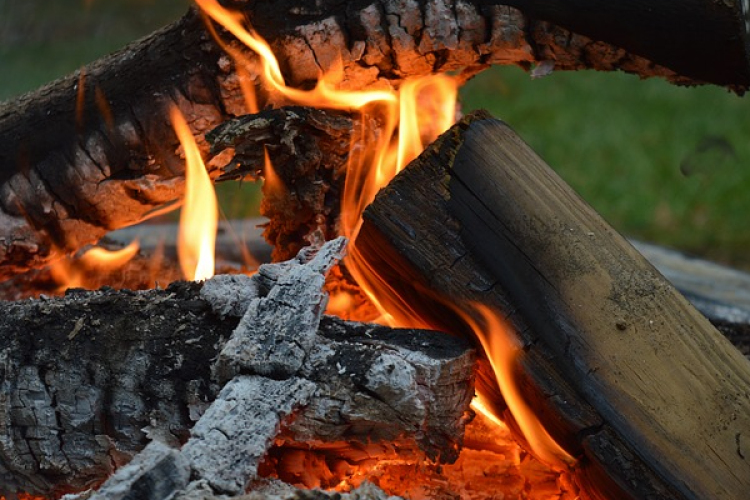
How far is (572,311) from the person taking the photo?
1781mm

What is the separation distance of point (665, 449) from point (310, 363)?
26.8 inches

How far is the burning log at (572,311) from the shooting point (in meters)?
1.70

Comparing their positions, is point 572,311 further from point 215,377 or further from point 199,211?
point 199,211

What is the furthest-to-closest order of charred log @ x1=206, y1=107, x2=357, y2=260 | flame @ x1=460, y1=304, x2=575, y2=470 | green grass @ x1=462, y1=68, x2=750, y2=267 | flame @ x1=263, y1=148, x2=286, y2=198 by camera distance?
green grass @ x1=462, y1=68, x2=750, y2=267 < flame @ x1=263, y1=148, x2=286, y2=198 < charred log @ x1=206, y1=107, x2=357, y2=260 < flame @ x1=460, y1=304, x2=575, y2=470

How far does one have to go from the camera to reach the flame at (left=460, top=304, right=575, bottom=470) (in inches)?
71.0

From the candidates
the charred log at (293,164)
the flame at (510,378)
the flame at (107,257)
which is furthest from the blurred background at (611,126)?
the flame at (510,378)

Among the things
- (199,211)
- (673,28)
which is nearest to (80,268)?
(199,211)

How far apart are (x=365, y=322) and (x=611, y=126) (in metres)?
5.15

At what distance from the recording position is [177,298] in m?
1.91

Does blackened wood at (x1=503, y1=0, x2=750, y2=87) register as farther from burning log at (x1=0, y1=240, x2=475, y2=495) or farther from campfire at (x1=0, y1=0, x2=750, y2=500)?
burning log at (x1=0, y1=240, x2=475, y2=495)

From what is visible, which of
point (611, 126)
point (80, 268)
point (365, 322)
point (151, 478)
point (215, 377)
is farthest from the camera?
point (611, 126)

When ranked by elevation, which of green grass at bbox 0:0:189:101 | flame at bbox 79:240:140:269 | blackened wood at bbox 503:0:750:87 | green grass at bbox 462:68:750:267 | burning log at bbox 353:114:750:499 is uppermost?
blackened wood at bbox 503:0:750:87

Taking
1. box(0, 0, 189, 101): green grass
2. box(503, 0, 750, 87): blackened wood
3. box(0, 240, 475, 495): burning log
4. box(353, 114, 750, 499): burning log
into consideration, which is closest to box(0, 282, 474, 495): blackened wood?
box(0, 240, 475, 495): burning log

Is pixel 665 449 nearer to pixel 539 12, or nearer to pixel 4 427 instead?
pixel 539 12
